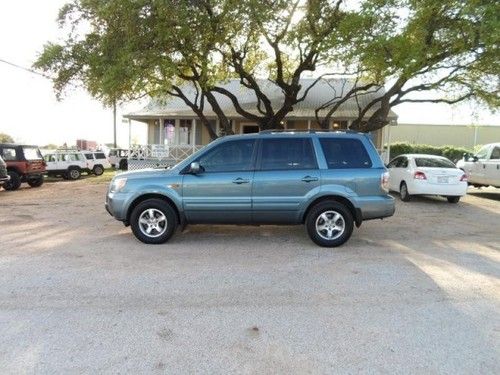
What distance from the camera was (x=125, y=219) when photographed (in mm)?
7582

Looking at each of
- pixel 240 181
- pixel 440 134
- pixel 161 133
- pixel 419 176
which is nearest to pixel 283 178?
pixel 240 181

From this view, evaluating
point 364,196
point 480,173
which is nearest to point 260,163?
point 364,196

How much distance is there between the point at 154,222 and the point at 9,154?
1298 centimetres

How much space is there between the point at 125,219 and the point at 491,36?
9963 mm

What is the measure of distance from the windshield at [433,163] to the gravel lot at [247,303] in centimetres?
535

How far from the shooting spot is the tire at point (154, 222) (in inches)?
293

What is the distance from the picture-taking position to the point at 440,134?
171 feet

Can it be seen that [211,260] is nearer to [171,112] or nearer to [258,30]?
[258,30]

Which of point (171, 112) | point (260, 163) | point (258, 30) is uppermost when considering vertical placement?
point (258, 30)

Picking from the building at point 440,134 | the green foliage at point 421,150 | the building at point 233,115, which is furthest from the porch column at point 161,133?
the building at point 440,134

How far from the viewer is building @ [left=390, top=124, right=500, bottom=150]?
50.4 m

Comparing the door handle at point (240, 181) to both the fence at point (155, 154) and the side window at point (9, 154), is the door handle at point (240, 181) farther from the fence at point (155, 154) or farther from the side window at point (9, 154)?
the fence at point (155, 154)

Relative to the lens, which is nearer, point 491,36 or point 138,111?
point 491,36

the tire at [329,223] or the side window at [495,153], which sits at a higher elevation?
the side window at [495,153]
